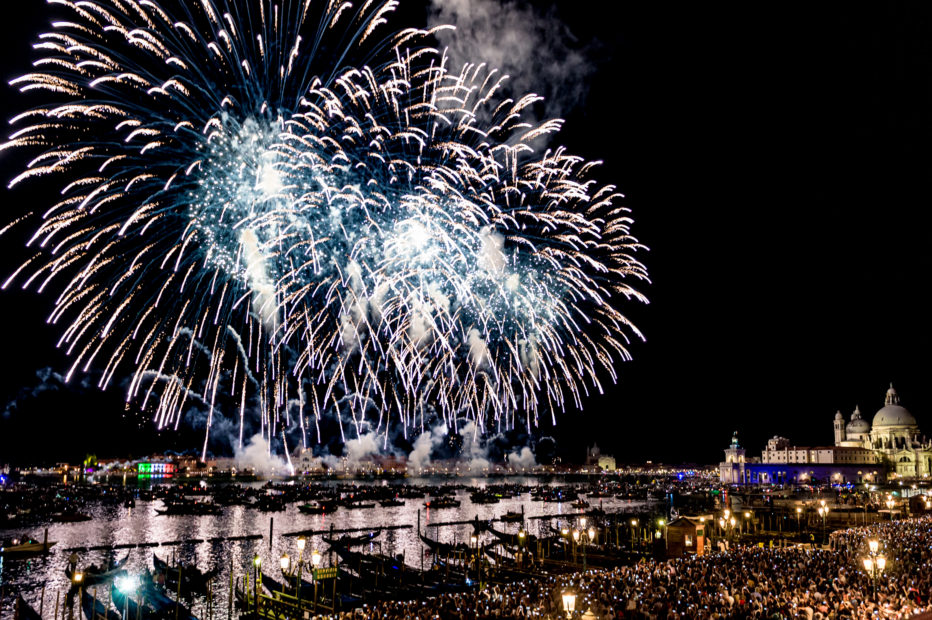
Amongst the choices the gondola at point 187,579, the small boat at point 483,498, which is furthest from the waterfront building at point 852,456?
the gondola at point 187,579

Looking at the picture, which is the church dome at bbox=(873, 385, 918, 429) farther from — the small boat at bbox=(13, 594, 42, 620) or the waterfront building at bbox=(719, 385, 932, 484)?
the small boat at bbox=(13, 594, 42, 620)

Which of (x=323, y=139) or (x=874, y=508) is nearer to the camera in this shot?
(x=323, y=139)

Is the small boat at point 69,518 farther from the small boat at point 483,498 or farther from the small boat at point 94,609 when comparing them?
the small boat at point 483,498

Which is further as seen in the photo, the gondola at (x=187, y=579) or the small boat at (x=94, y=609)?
the gondola at (x=187, y=579)

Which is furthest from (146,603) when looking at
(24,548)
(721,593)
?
(24,548)

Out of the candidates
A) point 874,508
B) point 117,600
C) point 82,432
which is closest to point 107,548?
point 117,600

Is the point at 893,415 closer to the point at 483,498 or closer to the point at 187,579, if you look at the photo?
the point at 483,498

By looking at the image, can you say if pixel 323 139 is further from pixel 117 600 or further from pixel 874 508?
pixel 874 508

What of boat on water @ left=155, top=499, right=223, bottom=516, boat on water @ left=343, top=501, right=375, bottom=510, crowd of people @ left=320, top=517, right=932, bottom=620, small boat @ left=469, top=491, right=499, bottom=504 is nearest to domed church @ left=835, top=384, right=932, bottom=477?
small boat @ left=469, top=491, right=499, bottom=504
